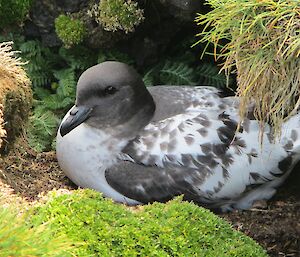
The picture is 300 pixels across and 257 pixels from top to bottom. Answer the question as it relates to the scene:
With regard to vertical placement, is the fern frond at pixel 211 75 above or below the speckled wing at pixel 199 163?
above

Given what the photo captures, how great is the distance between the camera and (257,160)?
11.9 feet

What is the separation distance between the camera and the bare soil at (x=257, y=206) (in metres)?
3.51

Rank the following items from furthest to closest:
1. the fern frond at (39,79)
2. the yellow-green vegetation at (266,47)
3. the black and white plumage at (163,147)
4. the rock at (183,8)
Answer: the fern frond at (39,79) < the rock at (183,8) < the black and white plumage at (163,147) < the yellow-green vegetation at (266,47)

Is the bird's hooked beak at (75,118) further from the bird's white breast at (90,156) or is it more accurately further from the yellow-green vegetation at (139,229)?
the yellow-green vegetation at (139,229)

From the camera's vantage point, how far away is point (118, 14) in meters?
4.16

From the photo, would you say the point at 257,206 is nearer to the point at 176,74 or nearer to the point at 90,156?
the point at 90,156

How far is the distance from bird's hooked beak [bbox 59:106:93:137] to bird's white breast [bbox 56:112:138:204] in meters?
0.12

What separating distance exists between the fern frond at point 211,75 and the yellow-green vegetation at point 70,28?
83 cm

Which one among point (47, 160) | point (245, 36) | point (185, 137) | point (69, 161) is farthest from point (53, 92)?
point (245, 36)

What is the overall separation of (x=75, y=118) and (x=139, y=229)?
1.18m

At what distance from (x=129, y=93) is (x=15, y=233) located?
1.98m

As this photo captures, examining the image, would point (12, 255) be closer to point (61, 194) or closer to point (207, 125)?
point (61, 194)

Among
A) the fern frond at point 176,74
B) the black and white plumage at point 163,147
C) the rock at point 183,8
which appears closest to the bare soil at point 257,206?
the black and white plumage at point 163,147

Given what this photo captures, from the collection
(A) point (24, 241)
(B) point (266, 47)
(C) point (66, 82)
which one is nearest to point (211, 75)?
(C) point (66, 82)
